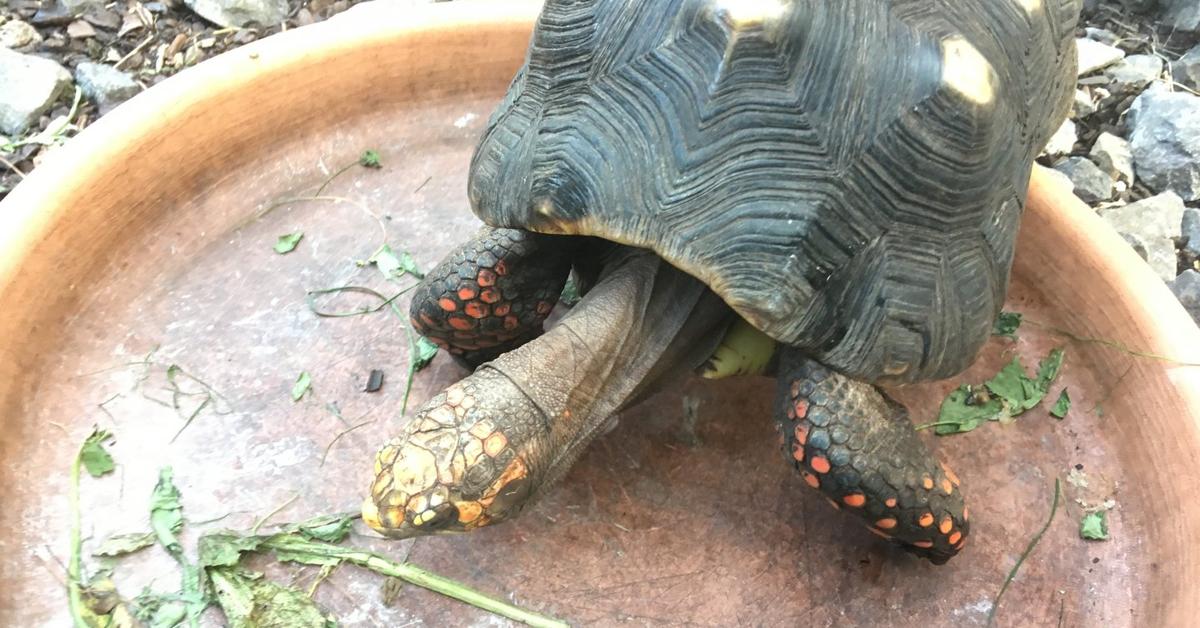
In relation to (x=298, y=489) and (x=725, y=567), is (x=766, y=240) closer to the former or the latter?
(x=725, y=567)

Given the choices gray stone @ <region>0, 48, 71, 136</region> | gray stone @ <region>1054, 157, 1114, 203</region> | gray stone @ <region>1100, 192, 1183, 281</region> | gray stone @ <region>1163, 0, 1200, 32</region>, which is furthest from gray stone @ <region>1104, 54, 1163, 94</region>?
gray stone @ <region>0, 48, 71, 136</region>

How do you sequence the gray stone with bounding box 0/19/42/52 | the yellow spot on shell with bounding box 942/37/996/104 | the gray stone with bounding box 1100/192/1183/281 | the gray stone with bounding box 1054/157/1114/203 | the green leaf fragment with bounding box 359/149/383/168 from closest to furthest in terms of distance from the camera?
the yellow spot on shell with bounding box 942/37/996/104 → the green leaf fragment with bounding box 359/149/383/168 → the gray stone with bounding box 1100/192/1183/281 → the gray stone with bounding box 1054/157/1114/203 → the gray stone with bounding box 0/19/42/52

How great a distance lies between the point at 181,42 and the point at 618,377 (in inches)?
115

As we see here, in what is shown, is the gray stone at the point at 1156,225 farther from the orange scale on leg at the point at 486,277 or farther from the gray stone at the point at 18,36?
Result: the gray stone at the point at 18,36

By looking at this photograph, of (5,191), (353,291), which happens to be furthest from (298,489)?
(5,191)

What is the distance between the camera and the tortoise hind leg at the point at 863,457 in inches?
72.1

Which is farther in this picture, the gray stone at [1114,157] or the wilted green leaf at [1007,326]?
the gray stone at [1114,157]

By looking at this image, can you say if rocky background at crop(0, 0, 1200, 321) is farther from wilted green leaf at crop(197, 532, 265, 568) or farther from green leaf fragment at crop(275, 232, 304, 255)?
→ wilted green leaf at crop(197, 532, 265, 568)

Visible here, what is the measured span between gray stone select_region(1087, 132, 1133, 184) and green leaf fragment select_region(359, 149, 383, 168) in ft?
8.99

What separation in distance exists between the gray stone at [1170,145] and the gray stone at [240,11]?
362 cm

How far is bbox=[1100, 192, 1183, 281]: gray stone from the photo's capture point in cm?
306

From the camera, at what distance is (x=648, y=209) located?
5.34ft

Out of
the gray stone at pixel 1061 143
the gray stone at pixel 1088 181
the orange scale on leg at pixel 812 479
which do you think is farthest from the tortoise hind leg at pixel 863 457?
the gray stone at pixel 1061 143

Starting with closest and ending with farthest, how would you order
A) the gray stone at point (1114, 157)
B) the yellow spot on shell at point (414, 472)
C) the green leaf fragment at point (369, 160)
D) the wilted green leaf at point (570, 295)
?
the yellow spot on shell at point (414, 472) < the wilted green leaf at point (570, 295) < the green leaf fragment at point (369, 160) < the gray stone at point (1114, 157)
